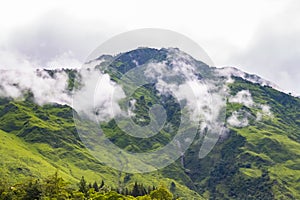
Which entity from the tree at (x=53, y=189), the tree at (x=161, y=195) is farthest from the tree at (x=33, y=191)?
the tree at (x=161, y=195)

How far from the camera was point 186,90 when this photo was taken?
63094 millimetres

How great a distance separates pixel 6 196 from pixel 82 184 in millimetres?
37772

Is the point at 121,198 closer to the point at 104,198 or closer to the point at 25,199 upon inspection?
the point at 104,198

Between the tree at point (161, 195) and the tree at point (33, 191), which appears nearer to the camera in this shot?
the tree at point (33, 191)

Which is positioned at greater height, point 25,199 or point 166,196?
point 166,196

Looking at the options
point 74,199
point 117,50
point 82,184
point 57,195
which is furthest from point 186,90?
point 82,184

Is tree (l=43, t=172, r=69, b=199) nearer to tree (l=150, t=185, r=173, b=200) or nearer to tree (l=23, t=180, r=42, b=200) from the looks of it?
tree (l=23, t=180, r=42, b=200)

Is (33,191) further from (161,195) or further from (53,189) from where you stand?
(161,195)

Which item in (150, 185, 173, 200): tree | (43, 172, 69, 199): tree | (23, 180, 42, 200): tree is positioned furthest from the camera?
(150, 185, 173, 200): tree

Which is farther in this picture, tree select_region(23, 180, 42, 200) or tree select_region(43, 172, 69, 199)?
tree select_region(23, 180, 42, 200)

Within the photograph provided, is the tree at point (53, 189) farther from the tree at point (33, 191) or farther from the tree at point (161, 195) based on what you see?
the tree at point (161, 195)

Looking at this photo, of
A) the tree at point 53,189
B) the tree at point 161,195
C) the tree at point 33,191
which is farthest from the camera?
the tree at point 161,195

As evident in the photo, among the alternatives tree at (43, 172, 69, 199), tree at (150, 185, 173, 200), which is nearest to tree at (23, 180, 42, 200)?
tree at (43, 172, 69, 199)

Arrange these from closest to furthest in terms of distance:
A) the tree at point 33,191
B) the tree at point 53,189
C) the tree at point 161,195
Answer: the tree at point 53,189
the tree at point 33,191
the tree at point 161,195
